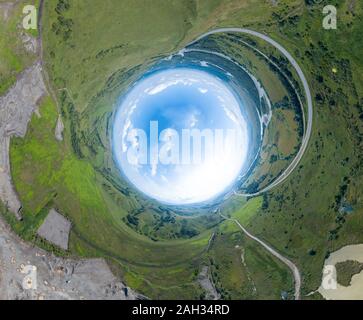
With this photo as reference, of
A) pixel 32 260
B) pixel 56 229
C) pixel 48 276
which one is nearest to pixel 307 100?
pixel 56 229

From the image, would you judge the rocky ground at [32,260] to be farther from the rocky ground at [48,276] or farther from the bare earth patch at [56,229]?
the bare earth patch at [56,229]

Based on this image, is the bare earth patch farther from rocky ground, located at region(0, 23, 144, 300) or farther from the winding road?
the winding road

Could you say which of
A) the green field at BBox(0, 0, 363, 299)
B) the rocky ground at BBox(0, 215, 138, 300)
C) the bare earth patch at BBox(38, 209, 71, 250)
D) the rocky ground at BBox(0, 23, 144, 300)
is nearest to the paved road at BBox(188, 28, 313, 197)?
the green field at BBox(0, 0, 363, 299)

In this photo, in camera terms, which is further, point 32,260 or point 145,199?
point 32,260

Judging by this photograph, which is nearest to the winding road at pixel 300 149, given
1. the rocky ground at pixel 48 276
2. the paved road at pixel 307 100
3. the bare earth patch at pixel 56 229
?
the paved road at pixel 307 100

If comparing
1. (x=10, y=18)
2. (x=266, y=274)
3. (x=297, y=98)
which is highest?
(x=10, y=18)

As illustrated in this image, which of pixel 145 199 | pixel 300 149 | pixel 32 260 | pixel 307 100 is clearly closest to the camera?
pixel 145 199

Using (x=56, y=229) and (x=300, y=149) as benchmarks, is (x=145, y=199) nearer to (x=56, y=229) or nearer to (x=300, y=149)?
(x=56, y=229)

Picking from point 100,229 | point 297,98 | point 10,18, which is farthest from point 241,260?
point 10,18

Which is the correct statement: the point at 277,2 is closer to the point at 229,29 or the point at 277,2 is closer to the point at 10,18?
the point at 229,29

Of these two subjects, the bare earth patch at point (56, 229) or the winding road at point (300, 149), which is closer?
the bare earth patch at point (56, 229)

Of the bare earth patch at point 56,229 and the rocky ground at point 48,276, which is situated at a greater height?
the bare earth patch at point 56,229
